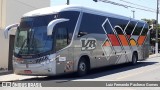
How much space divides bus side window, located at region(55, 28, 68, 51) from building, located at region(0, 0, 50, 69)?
5.87m

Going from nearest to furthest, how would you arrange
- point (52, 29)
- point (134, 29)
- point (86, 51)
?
point (52, 29) → point (86, 51) → point (134, 29)

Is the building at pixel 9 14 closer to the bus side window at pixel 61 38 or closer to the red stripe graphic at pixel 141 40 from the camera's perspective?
the bus side window at pixel 61 38

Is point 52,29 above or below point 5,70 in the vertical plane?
above

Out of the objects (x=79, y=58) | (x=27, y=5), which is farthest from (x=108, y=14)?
(x=27, y=5)

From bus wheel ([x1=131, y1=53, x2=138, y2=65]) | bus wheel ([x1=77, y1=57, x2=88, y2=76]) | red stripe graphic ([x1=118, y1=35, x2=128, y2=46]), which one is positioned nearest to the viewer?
bus wheel ([x1=77, y1=57, x2=88, y2=76])

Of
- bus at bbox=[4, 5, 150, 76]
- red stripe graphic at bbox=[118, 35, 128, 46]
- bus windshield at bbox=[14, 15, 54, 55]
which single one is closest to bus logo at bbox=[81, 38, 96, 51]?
bus at bbox=[4, 5, 150, 76]

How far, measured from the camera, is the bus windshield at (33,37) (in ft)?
53.3

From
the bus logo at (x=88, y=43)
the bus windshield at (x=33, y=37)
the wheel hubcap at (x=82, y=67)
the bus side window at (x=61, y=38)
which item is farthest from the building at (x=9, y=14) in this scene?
the bus side window at (x=61, y=38)

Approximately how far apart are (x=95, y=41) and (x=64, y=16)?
3.42 metres

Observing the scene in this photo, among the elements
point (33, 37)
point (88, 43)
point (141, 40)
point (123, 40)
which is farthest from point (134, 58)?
point (33, 37)

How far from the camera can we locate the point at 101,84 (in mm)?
14500

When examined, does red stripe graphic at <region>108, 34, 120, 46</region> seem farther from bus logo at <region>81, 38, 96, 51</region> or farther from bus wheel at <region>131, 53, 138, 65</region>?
bus wheel at <region>131, 53, 138, 65</region>

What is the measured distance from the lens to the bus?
16156 millimetres

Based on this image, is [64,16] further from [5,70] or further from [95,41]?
[5,70]
